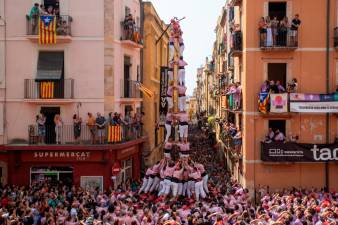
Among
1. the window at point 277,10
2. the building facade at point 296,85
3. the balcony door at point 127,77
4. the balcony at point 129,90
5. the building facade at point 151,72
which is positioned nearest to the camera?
the building facade at point 296,85

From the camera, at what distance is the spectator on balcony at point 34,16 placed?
28656mm

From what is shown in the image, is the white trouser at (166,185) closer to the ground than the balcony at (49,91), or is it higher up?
closer to the ground

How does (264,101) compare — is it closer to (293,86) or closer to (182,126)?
(293,86)

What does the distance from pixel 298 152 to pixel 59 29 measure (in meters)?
14.2

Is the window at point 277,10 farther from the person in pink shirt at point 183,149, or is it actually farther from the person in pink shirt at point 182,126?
the person in pink shirt at point 183,149

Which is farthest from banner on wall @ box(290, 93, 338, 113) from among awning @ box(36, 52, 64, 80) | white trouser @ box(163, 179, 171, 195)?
awning @ box(36, 52, 64, 80)

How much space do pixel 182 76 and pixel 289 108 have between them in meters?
5.95

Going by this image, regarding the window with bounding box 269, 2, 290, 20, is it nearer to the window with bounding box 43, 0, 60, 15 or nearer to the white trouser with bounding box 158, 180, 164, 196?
the white trouser with bounding box 158, 180, 164, 196

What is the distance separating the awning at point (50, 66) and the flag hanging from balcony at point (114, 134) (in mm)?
3857

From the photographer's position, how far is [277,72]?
1211 inches

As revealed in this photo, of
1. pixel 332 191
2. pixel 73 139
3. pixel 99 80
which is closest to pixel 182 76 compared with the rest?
pixel 99 80

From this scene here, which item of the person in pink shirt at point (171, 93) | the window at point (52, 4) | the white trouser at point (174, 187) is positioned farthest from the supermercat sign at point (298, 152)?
the window at point (52, 4)

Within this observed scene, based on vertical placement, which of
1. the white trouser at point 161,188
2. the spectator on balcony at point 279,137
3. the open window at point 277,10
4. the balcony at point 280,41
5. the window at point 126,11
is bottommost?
the white trouser at point 161,188

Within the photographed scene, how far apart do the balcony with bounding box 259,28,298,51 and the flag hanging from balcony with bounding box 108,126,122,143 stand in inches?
349
